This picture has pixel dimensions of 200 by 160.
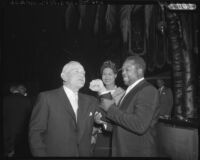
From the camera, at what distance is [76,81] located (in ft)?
7.82

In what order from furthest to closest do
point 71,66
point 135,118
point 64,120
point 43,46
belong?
point 43,46 → point 71,66 → point 64,120 → point 135,118

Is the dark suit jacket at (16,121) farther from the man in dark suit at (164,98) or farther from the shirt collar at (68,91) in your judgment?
the man in dark suit at (164,98)

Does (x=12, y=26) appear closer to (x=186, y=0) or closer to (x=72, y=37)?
(x=72, y=37)

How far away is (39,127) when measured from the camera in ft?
6.63

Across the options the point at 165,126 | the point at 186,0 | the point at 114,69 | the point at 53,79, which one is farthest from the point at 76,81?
the point at 186,0

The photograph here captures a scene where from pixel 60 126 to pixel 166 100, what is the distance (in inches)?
43.9

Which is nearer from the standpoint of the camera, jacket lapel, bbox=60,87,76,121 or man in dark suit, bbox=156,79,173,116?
jacket lapel, bbox=60,87,76,121

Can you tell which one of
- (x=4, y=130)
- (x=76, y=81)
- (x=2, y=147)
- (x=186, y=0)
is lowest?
(x=2, y=147)

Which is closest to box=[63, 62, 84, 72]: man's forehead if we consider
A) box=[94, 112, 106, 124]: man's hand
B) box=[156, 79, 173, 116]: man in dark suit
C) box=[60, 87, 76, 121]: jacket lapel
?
box=[60, 87, 76, 121]: jacket lapel

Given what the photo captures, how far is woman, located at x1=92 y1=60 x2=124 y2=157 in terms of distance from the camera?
2373 millimetres

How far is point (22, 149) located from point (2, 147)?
237 millimetres

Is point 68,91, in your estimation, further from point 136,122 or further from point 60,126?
point 136,122

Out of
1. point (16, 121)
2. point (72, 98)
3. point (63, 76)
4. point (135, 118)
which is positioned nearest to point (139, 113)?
point (135, 118)

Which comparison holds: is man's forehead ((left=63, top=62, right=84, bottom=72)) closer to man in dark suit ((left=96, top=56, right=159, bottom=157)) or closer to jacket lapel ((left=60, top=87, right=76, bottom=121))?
jacket lapel ((left=60, top=87, right=76, bottom=121))
